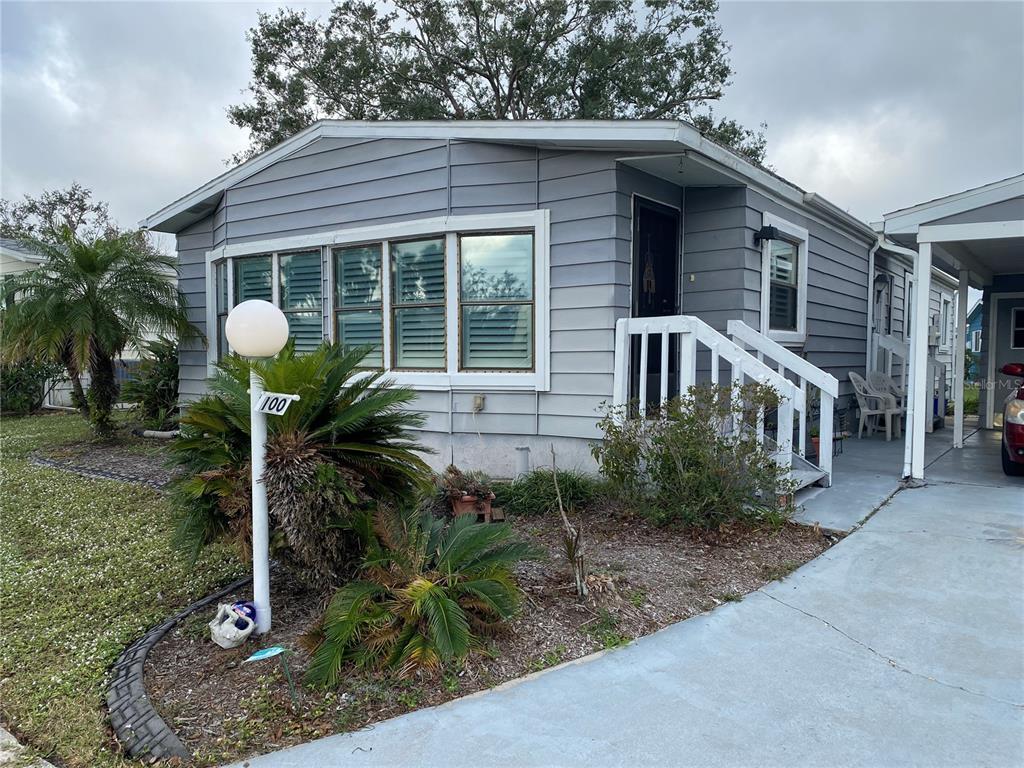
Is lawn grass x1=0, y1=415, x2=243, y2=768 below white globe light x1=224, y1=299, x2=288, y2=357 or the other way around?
below

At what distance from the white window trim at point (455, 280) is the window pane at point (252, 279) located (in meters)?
0.93

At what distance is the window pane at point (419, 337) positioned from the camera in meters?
6.32

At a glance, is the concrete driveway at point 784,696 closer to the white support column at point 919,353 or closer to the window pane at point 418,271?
the white support column at point 919,353

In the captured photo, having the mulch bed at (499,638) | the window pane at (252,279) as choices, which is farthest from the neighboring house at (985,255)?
the window pane at (252,279)

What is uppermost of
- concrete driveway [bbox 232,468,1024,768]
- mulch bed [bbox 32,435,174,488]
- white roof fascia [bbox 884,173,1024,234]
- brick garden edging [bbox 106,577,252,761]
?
white roof fascia [bbox 884,173,1024,234]

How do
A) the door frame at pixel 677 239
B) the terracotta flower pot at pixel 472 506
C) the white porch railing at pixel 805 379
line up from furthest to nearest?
1. the door frame at pixel 677 239
2. the white porch railing at pixel 805 379
3. the terracotta flower pot at pixel 472 506

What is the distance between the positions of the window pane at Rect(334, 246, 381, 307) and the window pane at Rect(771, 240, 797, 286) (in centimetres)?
415

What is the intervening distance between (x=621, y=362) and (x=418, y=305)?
Answer: 83.5 inches

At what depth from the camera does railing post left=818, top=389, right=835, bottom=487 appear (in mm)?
5527

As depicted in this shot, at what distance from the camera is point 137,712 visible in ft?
8.47

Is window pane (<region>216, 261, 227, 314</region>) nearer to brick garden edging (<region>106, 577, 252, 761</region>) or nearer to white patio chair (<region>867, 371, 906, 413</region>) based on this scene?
brick garden edging (<region>106, 577, 252, 761</region>)

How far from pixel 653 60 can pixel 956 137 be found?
738 cm

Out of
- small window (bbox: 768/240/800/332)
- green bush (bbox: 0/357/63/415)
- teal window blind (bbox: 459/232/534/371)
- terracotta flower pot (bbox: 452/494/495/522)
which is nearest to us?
terracotta flower pot (bbox: 452/494/495/522)

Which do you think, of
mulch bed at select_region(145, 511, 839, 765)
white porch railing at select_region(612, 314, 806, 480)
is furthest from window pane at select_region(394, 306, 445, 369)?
mulch bed at select_region(145, 511, 839, 765)
